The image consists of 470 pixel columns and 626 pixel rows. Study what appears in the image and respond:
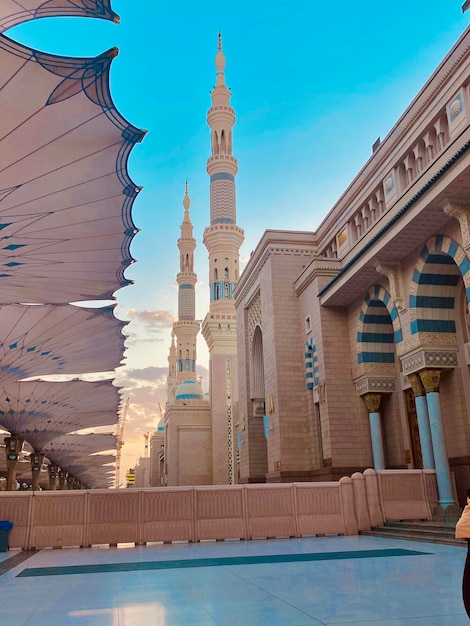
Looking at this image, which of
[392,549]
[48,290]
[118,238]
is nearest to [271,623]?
[392,549]

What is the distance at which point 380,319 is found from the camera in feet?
55.2

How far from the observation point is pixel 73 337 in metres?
17.2

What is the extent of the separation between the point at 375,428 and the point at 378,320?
318cm

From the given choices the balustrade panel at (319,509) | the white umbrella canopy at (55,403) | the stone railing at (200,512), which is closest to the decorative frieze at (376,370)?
the stone railing at (200,512)

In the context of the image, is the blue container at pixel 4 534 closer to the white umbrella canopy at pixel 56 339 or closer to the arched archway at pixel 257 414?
the white umbrella canopy at pixel 56 339

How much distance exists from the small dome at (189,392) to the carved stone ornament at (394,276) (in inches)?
978

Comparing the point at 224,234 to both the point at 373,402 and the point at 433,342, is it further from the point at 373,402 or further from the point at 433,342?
the point at 433,342

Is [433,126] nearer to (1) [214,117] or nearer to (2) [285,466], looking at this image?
(2) [285,466]

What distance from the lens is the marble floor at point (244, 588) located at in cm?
398

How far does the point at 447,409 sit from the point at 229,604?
34.3ft

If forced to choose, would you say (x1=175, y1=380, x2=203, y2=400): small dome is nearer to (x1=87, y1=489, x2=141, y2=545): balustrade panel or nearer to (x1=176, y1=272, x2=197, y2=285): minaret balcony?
(x1=176, y1=272, x2=197, y2=285): minaret balcony

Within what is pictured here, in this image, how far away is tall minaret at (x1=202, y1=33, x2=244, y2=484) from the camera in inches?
1375

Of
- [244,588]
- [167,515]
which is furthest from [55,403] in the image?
[244,588]

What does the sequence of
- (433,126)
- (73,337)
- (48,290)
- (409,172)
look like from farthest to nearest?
(73,337)
(409,172)
(433,126)
(48,290)
